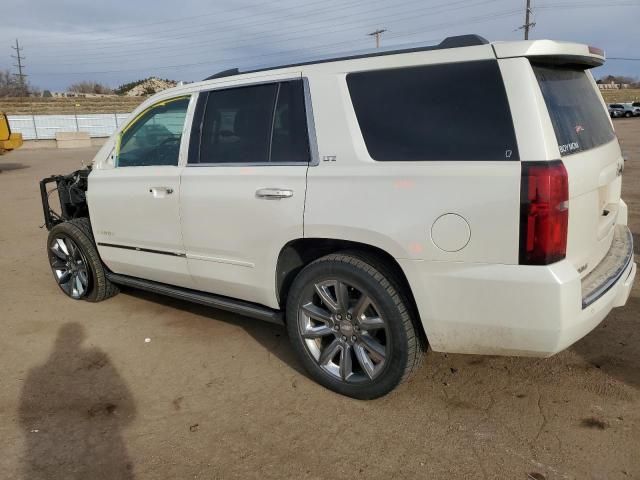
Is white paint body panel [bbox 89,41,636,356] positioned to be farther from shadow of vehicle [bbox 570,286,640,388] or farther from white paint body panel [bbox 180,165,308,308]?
shadow of vehicle [bbox 570,286,640,388]

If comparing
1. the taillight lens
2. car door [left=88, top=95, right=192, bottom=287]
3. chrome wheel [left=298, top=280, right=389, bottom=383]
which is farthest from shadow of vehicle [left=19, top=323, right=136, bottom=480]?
the taillight lens

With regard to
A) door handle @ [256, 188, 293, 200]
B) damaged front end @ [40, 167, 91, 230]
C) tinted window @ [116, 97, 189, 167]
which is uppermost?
tinted window @ [116, 97, 189, 167]

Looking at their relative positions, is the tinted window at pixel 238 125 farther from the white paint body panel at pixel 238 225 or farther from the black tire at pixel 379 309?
the black tire at pixel 379 309

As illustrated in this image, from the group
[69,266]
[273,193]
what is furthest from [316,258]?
[69,266]

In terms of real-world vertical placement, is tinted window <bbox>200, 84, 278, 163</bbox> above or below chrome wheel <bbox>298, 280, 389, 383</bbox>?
above

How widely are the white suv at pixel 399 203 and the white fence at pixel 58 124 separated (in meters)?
32.8

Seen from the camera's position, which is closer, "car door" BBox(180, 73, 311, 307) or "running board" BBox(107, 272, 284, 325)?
"car door" BBox(180, 73, 311, 307)

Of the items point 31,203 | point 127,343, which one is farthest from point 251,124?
point 31,203

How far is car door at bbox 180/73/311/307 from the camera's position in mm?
3324

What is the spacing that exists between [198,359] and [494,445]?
2.14m

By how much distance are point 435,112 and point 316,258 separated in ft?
3.95

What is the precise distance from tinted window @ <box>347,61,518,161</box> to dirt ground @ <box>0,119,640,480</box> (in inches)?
58.8

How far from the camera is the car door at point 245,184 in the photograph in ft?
10.9

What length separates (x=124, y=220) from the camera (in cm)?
439
